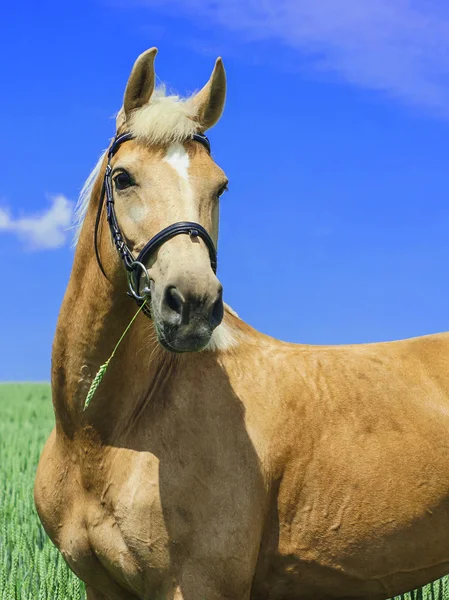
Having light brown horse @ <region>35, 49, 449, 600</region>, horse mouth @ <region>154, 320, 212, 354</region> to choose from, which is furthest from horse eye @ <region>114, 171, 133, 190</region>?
horse mouth @ <region>154, 320, 212, 354</region>

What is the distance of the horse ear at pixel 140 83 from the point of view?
3.37 m

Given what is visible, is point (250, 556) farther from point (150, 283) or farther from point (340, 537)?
point (150, 283)

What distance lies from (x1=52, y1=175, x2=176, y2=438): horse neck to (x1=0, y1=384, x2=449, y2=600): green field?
1325mm

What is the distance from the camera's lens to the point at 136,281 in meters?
3.14

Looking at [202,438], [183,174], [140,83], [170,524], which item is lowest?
[170,524]

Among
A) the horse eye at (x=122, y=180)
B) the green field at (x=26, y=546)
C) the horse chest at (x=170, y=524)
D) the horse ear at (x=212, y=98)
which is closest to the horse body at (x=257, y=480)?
the horse chest at (x=170, y=524)

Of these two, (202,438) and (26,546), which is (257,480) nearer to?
(202,438)

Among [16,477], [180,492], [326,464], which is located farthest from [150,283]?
[16,477]

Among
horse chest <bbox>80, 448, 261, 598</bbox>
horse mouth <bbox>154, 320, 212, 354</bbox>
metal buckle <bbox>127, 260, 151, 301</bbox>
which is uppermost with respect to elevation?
metal buckle <bbox>127, 260, 151, 301</bbox>

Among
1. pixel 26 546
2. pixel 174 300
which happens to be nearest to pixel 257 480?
pixel 174 300

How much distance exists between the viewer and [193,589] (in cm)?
325

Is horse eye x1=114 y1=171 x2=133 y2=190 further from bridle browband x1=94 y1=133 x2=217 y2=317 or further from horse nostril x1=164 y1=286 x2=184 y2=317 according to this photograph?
horse nostril x1=164 y1=286 x2=184 y2=317

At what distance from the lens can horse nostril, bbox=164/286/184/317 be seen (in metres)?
2.86

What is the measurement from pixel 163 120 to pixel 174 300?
905 mm
